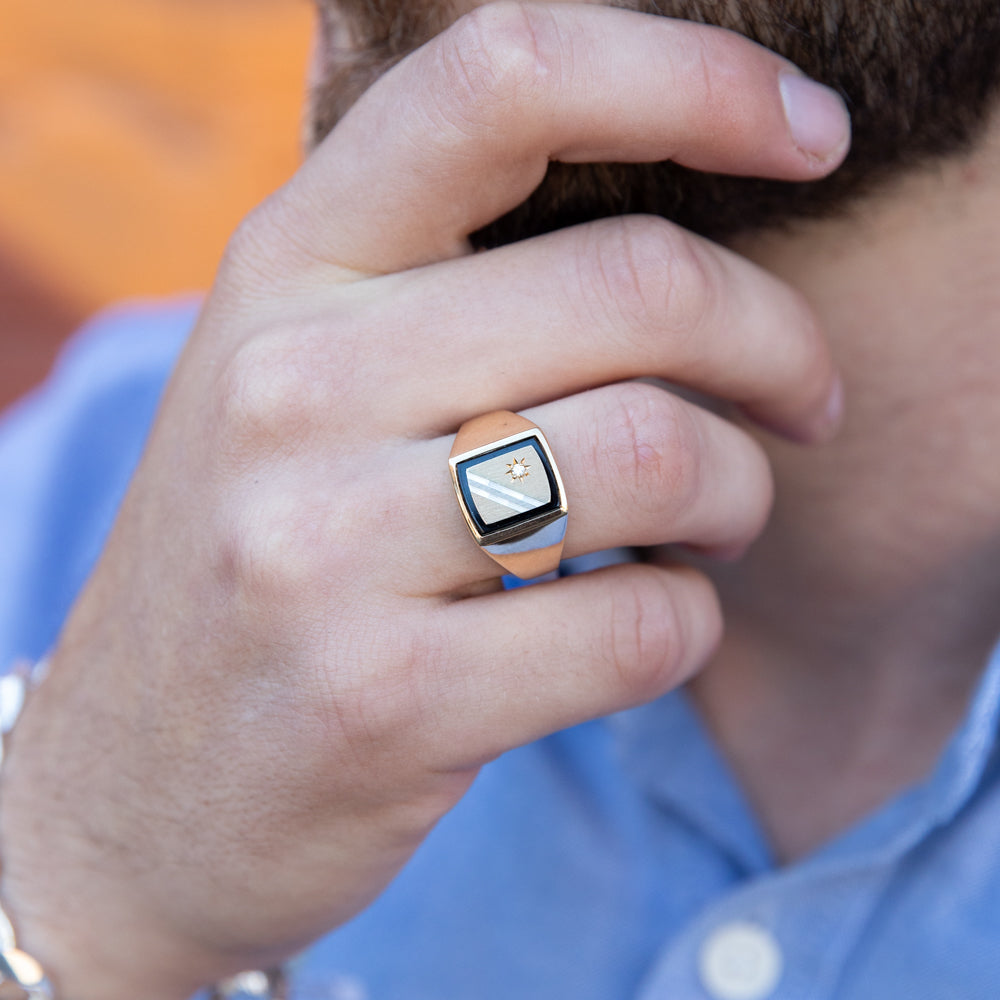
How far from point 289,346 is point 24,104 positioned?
470 centimetres

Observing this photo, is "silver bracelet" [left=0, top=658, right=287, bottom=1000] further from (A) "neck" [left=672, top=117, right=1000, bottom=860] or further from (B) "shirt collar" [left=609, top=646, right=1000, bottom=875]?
(A) "neck" [left=672, top=117, right=1000, bottom=860]

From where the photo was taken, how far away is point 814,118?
81cm

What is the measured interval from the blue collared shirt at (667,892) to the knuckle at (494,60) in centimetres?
76

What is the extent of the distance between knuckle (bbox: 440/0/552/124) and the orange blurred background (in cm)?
398

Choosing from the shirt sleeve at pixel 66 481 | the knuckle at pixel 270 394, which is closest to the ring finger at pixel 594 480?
the knuckle at pixel 270 394

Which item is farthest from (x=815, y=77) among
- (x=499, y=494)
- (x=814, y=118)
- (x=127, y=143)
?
(x=127, y=143)

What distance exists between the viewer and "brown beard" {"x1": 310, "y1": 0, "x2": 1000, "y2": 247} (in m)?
0.82

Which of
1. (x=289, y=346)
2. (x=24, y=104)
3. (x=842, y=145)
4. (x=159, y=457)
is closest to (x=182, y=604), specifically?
(x=159, y=457)

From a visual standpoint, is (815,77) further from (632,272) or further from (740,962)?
(740,962)

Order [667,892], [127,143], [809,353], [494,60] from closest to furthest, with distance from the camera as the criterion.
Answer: [494,60]
[809,353]
[667,892]
[127,143]

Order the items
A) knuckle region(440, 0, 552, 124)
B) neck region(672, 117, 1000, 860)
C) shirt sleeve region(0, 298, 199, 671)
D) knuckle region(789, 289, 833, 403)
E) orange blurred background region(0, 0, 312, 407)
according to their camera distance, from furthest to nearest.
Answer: orange blurred background region(0, 0, 312, 407) → shirt sleeve region(0, 298, 199, 671) → neck region(672, 117, 1000, 860) → knuckle region(789, 289, 833, 403) → knuckle region(440, 0, 552, 124)

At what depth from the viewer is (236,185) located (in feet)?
14.9

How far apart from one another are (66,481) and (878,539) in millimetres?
1451

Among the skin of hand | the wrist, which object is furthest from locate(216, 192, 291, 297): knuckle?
the wrist
